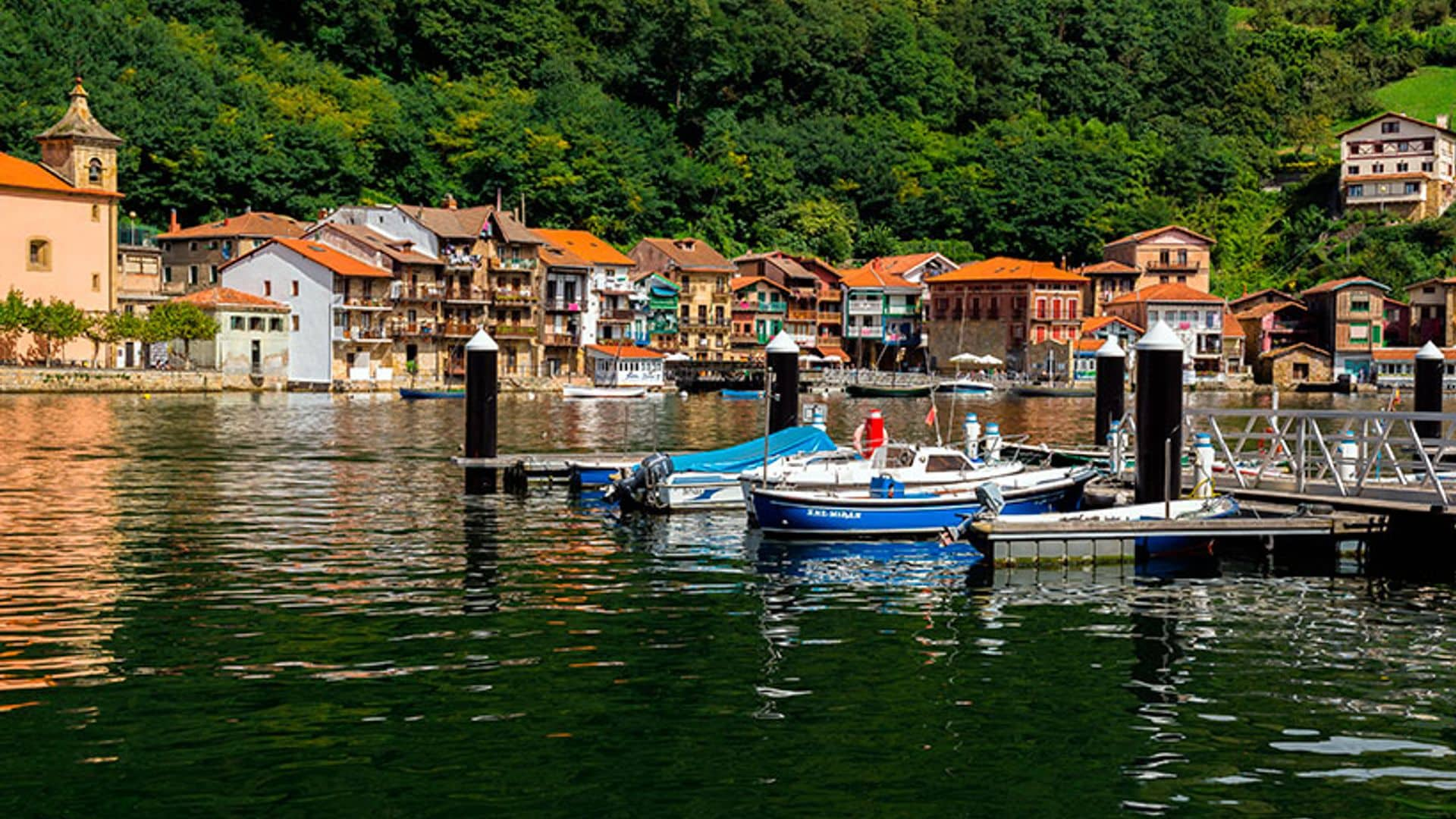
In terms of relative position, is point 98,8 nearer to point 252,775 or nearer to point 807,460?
point 807,460

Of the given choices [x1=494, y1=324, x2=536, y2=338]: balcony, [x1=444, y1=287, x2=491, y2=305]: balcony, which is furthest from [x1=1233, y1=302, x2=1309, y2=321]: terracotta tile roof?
[x1=444, y1=287, x2=491, y2=305]: balcony

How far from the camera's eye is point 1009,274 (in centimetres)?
14200

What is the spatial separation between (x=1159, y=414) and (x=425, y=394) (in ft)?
252

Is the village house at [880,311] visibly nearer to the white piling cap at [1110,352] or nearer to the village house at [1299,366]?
the village house at [1299,366]

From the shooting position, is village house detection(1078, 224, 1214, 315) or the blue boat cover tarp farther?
village house detection(1078, 224, 1214, 315)

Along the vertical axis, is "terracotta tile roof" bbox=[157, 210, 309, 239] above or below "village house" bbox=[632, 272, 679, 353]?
above

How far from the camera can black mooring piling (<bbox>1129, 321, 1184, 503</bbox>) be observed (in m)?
31.5

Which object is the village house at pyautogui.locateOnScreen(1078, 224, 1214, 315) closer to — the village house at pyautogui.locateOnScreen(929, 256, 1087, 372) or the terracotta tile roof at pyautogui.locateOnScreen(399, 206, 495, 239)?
the village house at pyautogui.locateOnScreen(929, 256, 1087, 372)

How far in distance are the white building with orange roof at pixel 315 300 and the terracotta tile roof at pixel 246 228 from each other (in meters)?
Result: 4.33

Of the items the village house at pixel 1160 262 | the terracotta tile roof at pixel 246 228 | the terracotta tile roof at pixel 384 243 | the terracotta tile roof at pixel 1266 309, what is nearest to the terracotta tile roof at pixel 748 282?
the terracotta tile roof at pixel 384 243

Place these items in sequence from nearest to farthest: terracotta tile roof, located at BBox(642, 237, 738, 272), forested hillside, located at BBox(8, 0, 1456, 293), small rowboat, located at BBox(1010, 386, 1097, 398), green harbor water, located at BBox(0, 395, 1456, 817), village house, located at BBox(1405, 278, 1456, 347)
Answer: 1. green harbor water, located at BBox(0, 395, 1456, 817)
2. small rowboat, located at BBox(1010, 386, 1097, 398)
3. forested hillside, located at BBox(8, 0, 1456, 293)
4. terracotta tile roof, located at BBox(642, 237, 738, 272)
5. village house, located at BBox(1405, 278, 1456, 347)

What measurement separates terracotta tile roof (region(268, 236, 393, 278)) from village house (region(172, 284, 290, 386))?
392cm

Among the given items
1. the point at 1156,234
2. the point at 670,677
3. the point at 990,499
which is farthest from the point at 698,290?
the point at 670,677

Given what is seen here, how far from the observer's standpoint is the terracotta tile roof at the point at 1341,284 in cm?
14062
